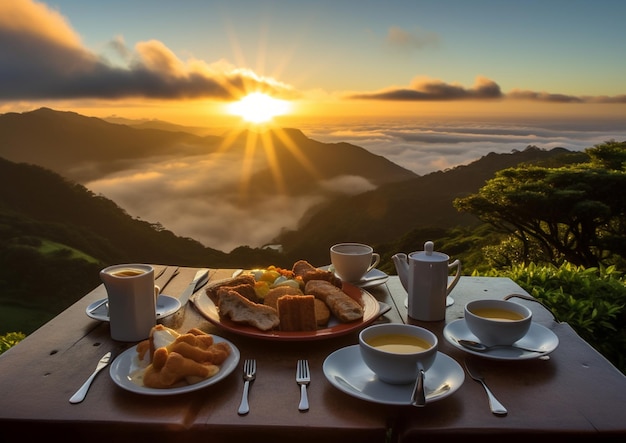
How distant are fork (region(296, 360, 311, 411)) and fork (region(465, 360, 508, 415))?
1.54 feet

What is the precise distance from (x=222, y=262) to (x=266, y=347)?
1533 cm

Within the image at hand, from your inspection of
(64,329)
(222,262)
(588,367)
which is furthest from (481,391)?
(222,262)

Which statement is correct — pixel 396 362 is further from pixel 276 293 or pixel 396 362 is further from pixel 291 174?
pixel 291 174

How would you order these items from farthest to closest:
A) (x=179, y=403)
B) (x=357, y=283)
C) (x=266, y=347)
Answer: (x=357, y=283) → (x=266, y=347) → (x=179, y=403)

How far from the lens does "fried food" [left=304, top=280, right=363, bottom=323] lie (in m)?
1.91

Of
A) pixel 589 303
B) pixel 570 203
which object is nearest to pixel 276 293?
pixel 589 303

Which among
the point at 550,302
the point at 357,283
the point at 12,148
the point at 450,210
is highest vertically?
the point at 357,283

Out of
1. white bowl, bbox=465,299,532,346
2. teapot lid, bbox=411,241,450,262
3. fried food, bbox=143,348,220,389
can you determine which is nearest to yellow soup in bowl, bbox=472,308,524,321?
white bowl, bbox=465,299,532,346

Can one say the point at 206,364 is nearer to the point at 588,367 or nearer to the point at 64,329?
the point at 64,329

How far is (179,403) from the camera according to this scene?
1.39m

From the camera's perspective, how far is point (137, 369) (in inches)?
60.2

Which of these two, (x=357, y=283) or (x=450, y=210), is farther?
(x=450, y=210)

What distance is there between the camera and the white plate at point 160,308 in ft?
6.59

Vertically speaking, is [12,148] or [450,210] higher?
[12,148]
